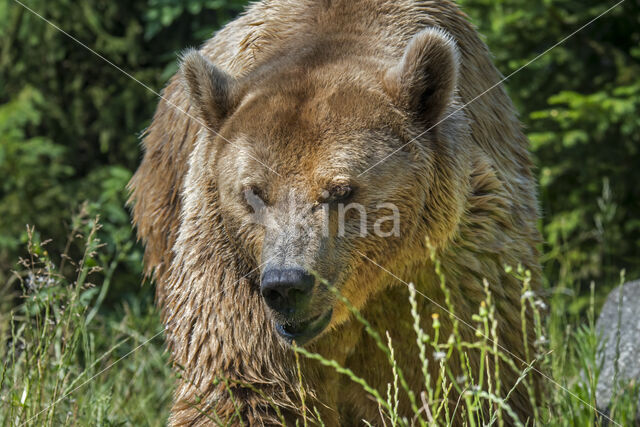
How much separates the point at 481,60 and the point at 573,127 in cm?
295

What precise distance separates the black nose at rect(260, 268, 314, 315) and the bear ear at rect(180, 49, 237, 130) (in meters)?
0.94

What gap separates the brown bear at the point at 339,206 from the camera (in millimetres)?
3104

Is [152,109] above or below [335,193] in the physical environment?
below

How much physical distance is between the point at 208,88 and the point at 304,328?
3.55 feet

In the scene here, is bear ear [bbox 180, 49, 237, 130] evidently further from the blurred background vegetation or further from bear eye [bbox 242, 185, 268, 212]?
the blurred background vegetation

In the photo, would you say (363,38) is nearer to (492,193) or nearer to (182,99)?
(492,193)

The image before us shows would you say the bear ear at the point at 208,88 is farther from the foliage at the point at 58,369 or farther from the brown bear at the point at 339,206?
the foliage at the point at 58,369

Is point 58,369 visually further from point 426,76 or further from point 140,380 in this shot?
point 426,76

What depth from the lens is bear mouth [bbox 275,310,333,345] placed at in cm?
305

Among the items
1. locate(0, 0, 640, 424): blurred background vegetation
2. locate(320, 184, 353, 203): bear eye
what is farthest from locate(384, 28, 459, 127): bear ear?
locate(0, 0, 640, 424): blurred background vegetation

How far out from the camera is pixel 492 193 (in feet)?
11.5

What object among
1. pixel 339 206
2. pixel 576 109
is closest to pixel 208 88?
pixel 339 206

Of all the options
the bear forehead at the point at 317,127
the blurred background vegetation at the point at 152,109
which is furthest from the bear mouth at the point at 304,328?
the blurred background vegetation at the point at 152,109

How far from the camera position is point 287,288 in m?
2.77
